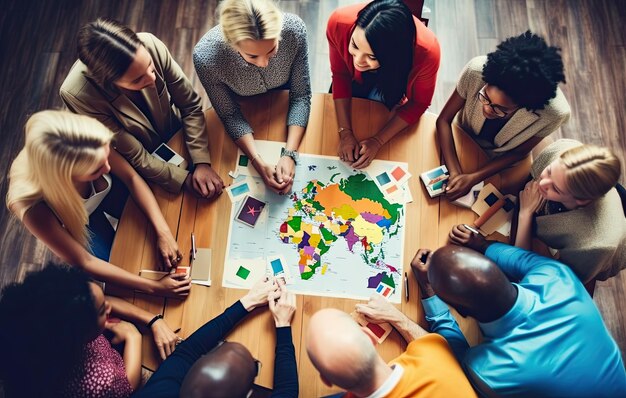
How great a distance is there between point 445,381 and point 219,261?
3.26ft

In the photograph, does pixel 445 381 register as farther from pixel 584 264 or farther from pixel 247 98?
pixel 247 98

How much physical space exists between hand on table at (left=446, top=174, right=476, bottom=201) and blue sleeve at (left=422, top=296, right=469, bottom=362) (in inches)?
18.5

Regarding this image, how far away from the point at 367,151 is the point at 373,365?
90 centimetres

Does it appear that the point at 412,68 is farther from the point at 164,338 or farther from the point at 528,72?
the point at 164,338

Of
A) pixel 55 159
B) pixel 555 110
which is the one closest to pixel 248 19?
pixel 55 159

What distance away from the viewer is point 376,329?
181 centimetres

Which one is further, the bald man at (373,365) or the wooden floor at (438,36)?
the wooden floor at (438,36)

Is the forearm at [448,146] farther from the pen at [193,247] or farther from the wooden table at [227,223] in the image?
the pen at [193,247]

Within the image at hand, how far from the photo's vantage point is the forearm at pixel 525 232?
1853 millimetres

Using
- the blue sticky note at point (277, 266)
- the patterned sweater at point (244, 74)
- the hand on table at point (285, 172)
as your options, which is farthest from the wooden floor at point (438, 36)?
the blue sticky note at point (277, 266)

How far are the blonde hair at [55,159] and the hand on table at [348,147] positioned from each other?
0.96m

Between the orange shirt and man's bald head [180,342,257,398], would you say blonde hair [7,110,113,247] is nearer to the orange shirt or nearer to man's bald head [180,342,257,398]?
man's bald head [180,342,257,398]

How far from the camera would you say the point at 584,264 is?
1.75 m

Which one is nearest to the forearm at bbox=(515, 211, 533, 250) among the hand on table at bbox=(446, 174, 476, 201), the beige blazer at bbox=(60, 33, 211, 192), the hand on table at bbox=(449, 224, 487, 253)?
the hand on table at bbox=(449, 224, 487, 253)
